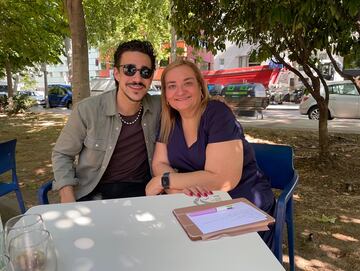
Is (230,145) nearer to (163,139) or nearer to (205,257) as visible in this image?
(163,139)

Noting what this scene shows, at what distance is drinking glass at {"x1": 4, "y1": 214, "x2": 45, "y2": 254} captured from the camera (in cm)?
113

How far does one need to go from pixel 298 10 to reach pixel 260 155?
4.39ft

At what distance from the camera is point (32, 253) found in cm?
108

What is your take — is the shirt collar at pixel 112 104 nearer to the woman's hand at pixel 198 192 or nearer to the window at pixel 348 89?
the woman's hand at pixel 198 192

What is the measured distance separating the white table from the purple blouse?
1.98 feet

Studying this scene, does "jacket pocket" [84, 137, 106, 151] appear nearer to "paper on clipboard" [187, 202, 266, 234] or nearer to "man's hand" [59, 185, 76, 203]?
"man's hand" [59, 185, 76, 203]

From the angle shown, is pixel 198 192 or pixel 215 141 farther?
pixel 215 141

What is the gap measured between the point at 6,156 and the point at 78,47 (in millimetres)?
1359

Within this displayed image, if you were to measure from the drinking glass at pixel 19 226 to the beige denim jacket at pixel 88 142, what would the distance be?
1.15m

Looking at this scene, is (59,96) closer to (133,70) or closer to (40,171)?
(40,171)

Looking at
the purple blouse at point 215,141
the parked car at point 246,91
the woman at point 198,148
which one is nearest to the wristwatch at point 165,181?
the woman at point 198,148

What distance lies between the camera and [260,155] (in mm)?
2770

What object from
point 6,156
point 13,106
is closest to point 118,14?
point 13,106

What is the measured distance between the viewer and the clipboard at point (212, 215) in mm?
1381
